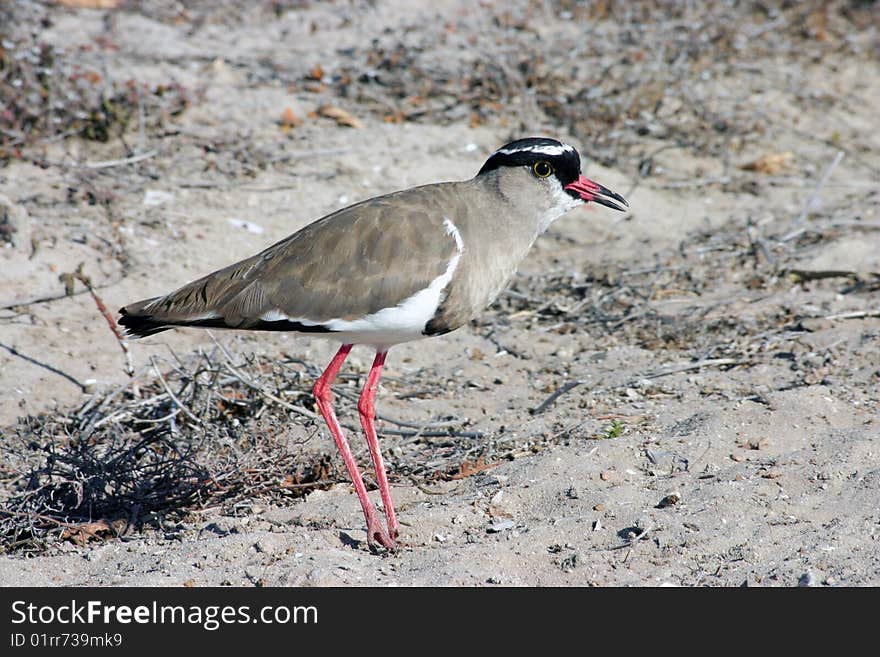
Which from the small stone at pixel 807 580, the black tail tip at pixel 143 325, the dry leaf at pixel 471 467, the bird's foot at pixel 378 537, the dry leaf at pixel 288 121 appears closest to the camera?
the small stone at pixel 807 580

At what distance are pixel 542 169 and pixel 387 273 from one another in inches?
38.9

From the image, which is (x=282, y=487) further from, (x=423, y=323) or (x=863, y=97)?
(x=863, y=97)

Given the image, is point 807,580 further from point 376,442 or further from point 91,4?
point 91,4

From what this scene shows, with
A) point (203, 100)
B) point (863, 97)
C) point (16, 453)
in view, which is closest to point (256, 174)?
point (203, 100)

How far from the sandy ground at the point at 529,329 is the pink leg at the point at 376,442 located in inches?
4.0

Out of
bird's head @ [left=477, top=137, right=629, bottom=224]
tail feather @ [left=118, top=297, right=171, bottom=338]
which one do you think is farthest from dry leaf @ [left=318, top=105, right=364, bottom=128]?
tail feather @ [left=118, top=297, right=171, bottom=338]

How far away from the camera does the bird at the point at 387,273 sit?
4996 mm

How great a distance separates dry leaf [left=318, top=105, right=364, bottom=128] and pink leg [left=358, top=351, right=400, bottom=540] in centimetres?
411

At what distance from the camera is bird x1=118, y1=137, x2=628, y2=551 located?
500cm

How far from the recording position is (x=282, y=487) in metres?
5.40

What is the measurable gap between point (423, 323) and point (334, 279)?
46 centimetres

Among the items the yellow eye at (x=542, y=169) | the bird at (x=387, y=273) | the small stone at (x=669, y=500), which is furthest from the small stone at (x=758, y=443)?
the yellow eye at (x=542, y=169)

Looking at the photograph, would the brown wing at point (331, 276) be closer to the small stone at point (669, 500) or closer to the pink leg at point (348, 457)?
the pink leg at point (348, 457)

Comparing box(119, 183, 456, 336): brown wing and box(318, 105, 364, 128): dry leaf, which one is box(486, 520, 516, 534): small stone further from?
box(318, 105, 364, 128): dry leaf
